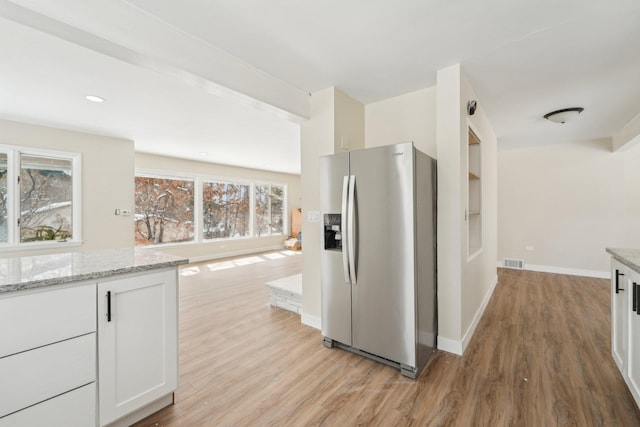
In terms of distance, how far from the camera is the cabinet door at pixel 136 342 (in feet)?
4.80

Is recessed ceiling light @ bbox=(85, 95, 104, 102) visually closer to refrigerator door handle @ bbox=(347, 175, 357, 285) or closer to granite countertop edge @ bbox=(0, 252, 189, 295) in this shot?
granite countertop edge @ bbox=(0, 252, 189, 295)

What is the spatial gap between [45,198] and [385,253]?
5.33 meters

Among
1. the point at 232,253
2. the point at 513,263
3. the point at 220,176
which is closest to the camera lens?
the point at 513,263

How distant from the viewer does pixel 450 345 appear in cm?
249

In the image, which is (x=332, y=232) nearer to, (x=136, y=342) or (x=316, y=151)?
(x=316, y=151)

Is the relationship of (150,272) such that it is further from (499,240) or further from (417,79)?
(499,240)

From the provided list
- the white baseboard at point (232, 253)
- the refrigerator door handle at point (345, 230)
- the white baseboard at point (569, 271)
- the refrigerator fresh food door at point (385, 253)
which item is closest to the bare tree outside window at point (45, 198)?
the white baseboard at point (232, 253)

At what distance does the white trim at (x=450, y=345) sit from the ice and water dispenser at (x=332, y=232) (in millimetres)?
1305

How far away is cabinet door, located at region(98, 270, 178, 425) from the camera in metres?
1.46

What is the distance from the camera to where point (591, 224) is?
501 centimetres

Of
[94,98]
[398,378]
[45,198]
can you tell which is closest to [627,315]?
[398,378]

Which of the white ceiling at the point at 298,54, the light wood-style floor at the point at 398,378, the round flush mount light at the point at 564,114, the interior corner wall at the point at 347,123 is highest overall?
the white ceiling at the point at 298,54

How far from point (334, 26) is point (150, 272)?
6.70 ft

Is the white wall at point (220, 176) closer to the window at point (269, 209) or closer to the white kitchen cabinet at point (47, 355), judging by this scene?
the window at point (269, 209)
